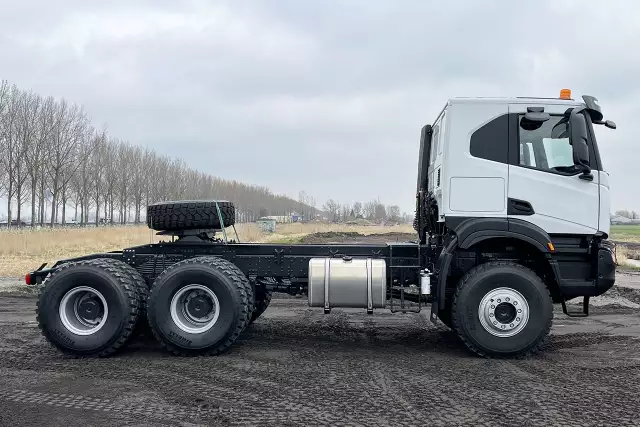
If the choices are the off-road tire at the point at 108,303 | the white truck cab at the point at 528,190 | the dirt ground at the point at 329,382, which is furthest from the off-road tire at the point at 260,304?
the white truck cab at the point at 528,190

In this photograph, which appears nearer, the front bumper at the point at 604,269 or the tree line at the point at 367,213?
the front bumper at the point at 604,269

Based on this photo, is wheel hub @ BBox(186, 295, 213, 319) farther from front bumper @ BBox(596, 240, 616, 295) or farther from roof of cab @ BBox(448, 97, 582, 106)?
front bumper @ BBox(596, 240, 616, 295)

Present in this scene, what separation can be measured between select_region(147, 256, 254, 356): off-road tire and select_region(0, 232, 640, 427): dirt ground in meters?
0.18

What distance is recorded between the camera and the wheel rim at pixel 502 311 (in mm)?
6773

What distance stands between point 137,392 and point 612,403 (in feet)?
15.3

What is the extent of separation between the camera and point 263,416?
475cm

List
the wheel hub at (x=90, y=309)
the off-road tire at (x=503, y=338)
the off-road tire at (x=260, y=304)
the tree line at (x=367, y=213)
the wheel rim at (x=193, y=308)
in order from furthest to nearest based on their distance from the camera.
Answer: the tree line at (x=367, y=213), the off-road tire at (x=260, y=304), the wheel hub at (x=90, y=309), the wheel rim at (x=193, y=308), the off-road tire at (x=503, y=338)

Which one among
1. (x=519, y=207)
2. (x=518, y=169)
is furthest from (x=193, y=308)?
(x=518, y=169)

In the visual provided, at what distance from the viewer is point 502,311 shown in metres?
6.82

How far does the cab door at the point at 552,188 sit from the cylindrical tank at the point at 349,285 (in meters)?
1.93

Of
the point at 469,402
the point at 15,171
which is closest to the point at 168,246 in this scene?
the point at 469,402

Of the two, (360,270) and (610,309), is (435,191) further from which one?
(610,309)

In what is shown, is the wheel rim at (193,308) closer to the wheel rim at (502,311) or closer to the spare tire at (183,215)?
the spare tire at (183,215)

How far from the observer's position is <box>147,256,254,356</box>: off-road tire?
688 centimetres
